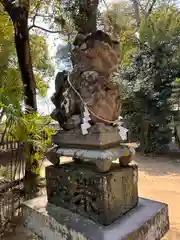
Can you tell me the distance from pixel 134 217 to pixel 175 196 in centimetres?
250

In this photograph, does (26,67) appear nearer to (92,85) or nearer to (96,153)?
(92,85)

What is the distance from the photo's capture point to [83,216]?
1.15 metres

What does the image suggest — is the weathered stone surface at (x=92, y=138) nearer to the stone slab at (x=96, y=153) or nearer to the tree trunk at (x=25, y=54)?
the stone slab at (x=96, y=153)

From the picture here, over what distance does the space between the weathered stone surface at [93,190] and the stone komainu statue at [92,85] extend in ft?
0.92

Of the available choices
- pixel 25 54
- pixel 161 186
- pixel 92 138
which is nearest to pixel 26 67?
pixel 25 54

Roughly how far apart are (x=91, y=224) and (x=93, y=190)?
0.57ft

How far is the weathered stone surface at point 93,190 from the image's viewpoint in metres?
1.06

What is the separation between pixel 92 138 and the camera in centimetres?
110

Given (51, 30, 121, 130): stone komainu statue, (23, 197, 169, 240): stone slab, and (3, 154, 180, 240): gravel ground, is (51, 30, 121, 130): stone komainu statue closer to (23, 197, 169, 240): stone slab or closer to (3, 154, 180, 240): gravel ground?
(23, 197, 169, 240): stone slab

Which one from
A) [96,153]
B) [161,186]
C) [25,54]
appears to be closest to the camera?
[96,153]

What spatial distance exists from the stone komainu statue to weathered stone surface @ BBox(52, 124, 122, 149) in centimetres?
5

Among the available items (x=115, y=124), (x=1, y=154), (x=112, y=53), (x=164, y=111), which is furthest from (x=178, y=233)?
(x=164, y=111)

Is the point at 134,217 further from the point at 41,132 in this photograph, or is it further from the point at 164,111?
the point at 164,111

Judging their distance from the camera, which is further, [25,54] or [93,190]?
[25,54]
